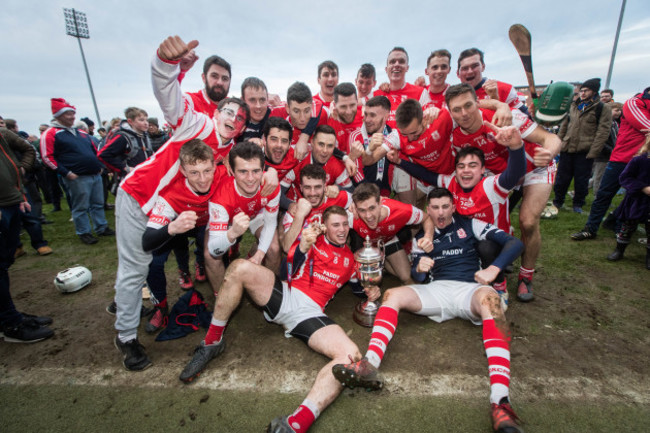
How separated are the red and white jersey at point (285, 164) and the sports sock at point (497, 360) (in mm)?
2846

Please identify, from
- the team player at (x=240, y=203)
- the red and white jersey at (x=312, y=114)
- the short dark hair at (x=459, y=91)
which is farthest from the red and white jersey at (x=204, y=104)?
the short dark hair at (x=459, y=91)

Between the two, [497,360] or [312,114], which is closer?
[497,360]

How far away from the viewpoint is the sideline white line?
2225 millimetres

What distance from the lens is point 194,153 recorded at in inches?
108

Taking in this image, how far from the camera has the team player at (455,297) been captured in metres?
2.08

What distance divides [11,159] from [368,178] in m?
4.34

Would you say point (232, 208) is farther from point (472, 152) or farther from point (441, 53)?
point (441, 53)

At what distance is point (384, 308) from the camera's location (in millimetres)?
2643

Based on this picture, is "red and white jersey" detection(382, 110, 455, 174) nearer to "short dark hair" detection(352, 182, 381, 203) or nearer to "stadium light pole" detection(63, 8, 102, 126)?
"short dark hair" detection(352, 182, 381, 203)

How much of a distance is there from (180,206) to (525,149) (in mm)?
3750

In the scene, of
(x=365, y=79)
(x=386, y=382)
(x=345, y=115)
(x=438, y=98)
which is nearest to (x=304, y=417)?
(x=386, y=382)

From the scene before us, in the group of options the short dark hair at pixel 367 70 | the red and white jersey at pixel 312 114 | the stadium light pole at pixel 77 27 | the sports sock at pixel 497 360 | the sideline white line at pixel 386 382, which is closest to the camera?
the sports sock at pixel 497 360

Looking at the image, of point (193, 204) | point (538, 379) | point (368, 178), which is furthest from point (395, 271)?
point (193, 204)

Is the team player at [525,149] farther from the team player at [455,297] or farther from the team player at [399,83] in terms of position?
the team player at [399,83]
